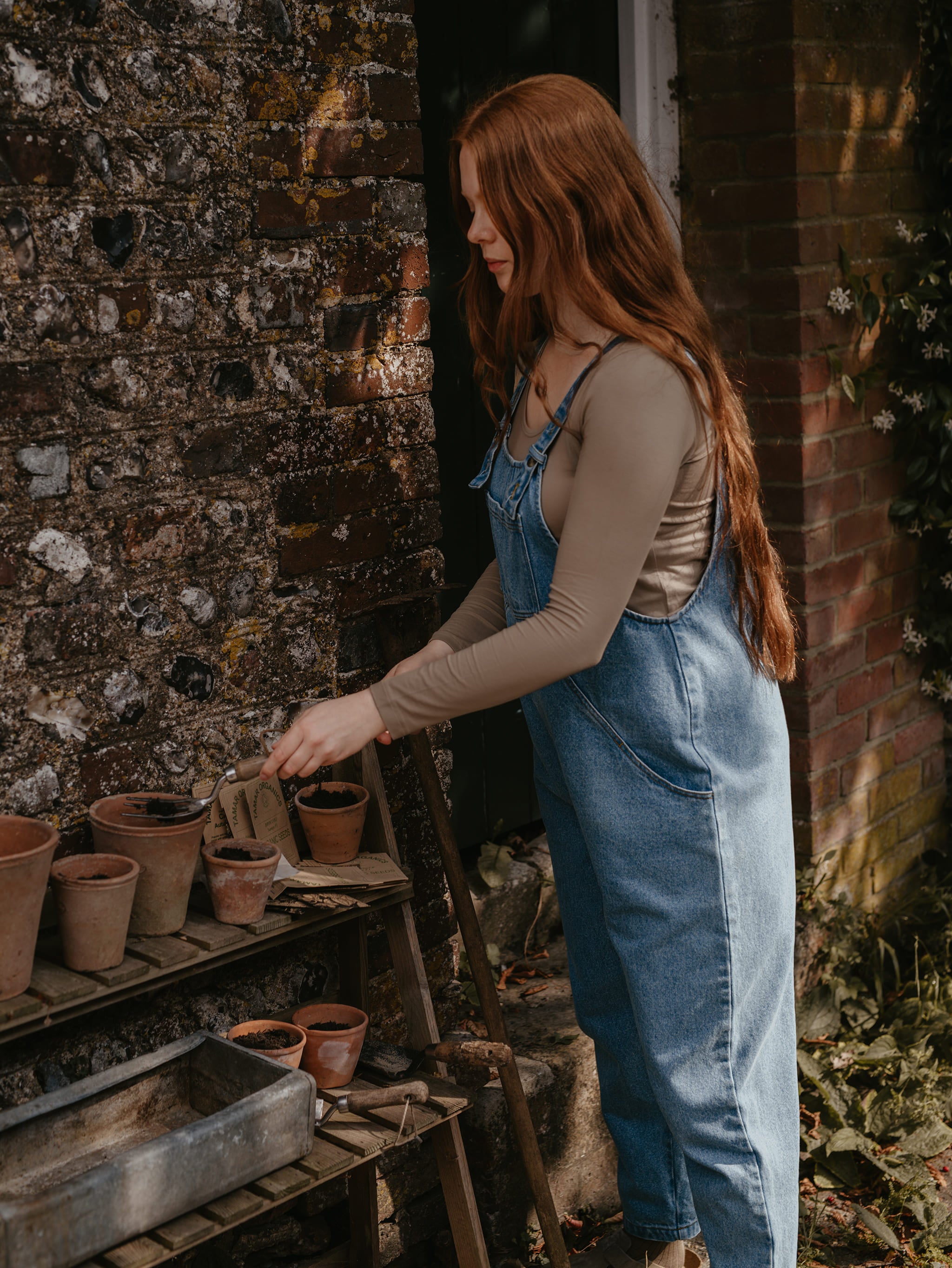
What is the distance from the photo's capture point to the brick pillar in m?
3.38

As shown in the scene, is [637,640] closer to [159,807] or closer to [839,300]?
[159,807]

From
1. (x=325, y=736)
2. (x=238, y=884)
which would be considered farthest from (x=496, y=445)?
(x=238, y=884)

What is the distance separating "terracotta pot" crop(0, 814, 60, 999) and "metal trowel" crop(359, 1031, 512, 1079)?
65 centimetres

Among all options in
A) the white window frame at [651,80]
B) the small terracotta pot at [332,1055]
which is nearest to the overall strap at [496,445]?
the small terracotta pot at [332,1055]

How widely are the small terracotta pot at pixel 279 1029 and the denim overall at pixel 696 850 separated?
53 centimetres

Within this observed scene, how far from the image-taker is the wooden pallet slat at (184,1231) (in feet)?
5.77

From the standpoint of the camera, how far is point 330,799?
243 centimetres

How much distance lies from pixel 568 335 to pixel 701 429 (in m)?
0.25

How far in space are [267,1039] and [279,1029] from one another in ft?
0.15

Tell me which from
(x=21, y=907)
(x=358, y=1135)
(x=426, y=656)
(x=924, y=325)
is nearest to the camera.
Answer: (x=21, y=907)

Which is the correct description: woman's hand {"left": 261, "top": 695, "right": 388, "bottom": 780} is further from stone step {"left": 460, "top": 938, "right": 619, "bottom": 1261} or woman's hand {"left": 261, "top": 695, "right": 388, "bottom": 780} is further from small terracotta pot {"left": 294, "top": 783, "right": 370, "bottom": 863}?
stone step {"left": 460, "top": 938, "right": 619, "bottom": 1261}

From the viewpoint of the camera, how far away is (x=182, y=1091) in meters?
2.08

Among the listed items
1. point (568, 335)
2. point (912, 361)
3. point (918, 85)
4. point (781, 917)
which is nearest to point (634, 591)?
point (568, 335)

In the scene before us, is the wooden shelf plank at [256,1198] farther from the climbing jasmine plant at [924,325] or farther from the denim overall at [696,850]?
the climbing jasmine plant at [924,325]
